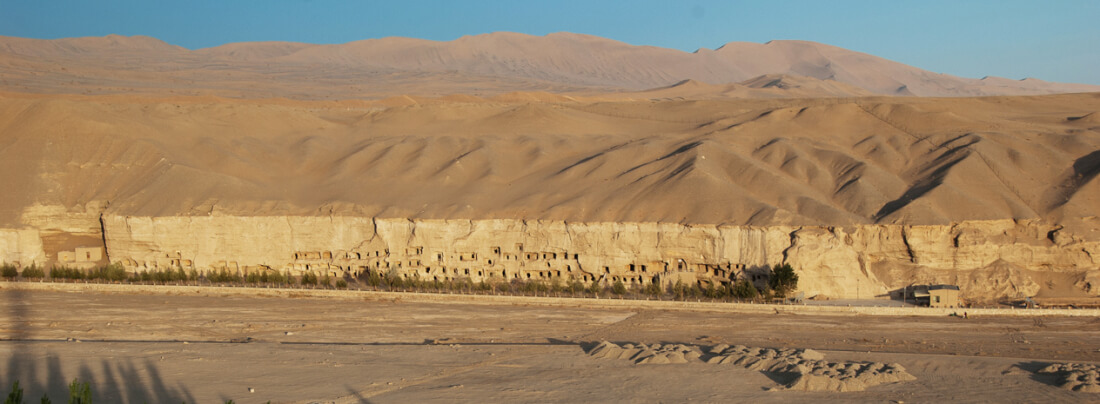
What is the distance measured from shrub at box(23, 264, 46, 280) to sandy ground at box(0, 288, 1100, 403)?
109 inches

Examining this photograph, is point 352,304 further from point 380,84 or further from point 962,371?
point 380,84

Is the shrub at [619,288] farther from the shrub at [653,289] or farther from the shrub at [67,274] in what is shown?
the shrub at [67,274]

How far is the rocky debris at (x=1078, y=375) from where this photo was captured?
66.6ft

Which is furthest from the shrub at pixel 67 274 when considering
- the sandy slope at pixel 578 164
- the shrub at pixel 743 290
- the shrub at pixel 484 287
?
the shrub at pixel 743 290

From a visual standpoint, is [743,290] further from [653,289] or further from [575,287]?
[575,287]

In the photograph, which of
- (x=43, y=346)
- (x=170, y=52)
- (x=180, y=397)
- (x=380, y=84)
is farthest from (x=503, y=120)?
(x=170, y=52)

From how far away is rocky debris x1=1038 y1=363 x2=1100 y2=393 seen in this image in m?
20.3

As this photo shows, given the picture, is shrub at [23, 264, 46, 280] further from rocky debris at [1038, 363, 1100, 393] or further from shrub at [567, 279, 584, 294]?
rocky debris at [1038, 363, 1100, 393]

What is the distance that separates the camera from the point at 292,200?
4272 cm

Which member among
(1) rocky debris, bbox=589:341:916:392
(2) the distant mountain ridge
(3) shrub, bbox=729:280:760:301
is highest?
(2) the distant mountain ridge

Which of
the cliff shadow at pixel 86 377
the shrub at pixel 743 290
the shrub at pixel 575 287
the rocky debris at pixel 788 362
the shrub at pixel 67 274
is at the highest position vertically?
the shrub at pixel 67 274

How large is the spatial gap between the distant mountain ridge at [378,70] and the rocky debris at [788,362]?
93.8 meters

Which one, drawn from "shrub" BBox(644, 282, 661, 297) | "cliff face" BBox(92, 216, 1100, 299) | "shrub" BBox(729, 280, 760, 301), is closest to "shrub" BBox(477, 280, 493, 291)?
"cliff face" BBox(92, 216, 1100, 299)

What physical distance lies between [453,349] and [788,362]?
9107 mm
